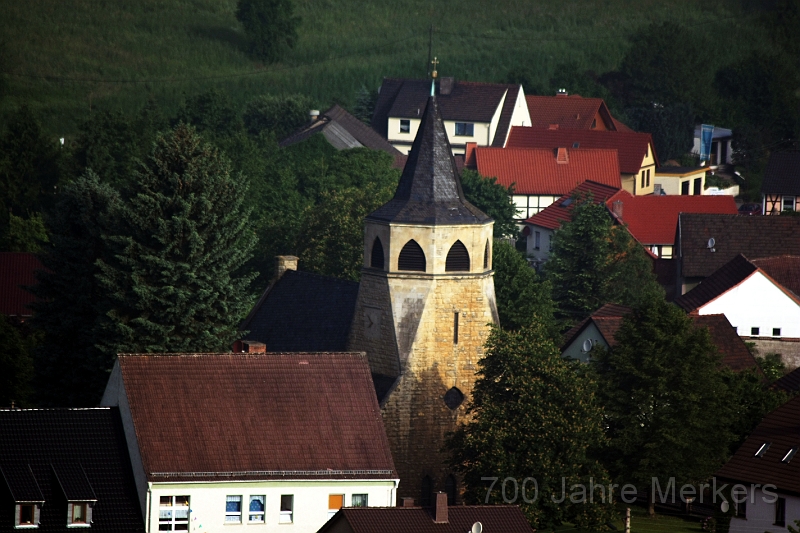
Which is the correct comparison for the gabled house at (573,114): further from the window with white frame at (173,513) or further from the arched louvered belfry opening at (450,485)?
the window with white frame at (173,513)

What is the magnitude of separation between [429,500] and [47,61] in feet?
276

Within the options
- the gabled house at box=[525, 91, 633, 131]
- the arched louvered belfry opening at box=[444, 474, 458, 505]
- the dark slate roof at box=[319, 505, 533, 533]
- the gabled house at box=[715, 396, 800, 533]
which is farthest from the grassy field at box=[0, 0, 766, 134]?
the dark slate roof at box=[319, 505, 533, 533]

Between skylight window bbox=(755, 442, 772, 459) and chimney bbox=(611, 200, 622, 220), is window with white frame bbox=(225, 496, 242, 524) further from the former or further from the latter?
chimney bbox=(611, 200, 622, 220)

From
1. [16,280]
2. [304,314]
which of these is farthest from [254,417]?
[16,280]

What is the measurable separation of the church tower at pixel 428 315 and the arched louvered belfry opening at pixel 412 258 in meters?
0.03

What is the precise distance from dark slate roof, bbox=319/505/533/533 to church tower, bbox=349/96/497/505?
11012mm

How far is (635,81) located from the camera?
156m

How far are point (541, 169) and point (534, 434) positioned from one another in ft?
216

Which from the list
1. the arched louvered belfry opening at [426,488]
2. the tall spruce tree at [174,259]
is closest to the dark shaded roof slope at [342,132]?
the tall spruce tree at [174,259]

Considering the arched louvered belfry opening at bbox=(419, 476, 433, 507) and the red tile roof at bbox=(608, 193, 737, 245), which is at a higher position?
the red tile roof at bbox=(608, 193, 737, 245)

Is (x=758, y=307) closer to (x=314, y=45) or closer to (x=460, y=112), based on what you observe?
(x=460, y=112)

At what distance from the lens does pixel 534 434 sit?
57.8 meters

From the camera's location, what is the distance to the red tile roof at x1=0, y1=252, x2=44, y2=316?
281 feet

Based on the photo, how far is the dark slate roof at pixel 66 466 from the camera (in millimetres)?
51125
